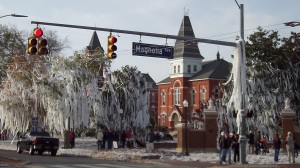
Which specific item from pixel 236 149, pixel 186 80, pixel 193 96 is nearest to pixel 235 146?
pixel 236 149

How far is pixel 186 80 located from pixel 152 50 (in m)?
73.5

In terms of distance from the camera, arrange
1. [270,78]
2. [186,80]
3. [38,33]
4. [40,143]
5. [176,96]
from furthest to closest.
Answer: [176,96]
[186,80]
[270,78]
[40,143]
[38,33]

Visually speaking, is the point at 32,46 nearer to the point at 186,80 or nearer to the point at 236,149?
the point at 236,149

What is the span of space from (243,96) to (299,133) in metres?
16.0

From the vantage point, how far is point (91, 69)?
4759cm

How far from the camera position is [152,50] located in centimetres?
2539

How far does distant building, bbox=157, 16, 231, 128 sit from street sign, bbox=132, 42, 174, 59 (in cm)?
6508

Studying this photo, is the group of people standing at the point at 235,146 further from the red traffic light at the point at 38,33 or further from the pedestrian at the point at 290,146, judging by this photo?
the red traffic light at the point at 38,33

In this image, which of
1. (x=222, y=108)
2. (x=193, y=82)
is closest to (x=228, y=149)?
(x=222, y=108)

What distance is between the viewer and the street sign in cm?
→ 2494

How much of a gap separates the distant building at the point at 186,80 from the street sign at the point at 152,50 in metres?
65.1

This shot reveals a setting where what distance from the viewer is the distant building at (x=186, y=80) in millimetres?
92375

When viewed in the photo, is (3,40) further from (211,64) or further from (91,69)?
(211,64)

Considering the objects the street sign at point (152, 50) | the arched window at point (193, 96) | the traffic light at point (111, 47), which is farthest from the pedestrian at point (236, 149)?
the arched window at point (193, 96)
